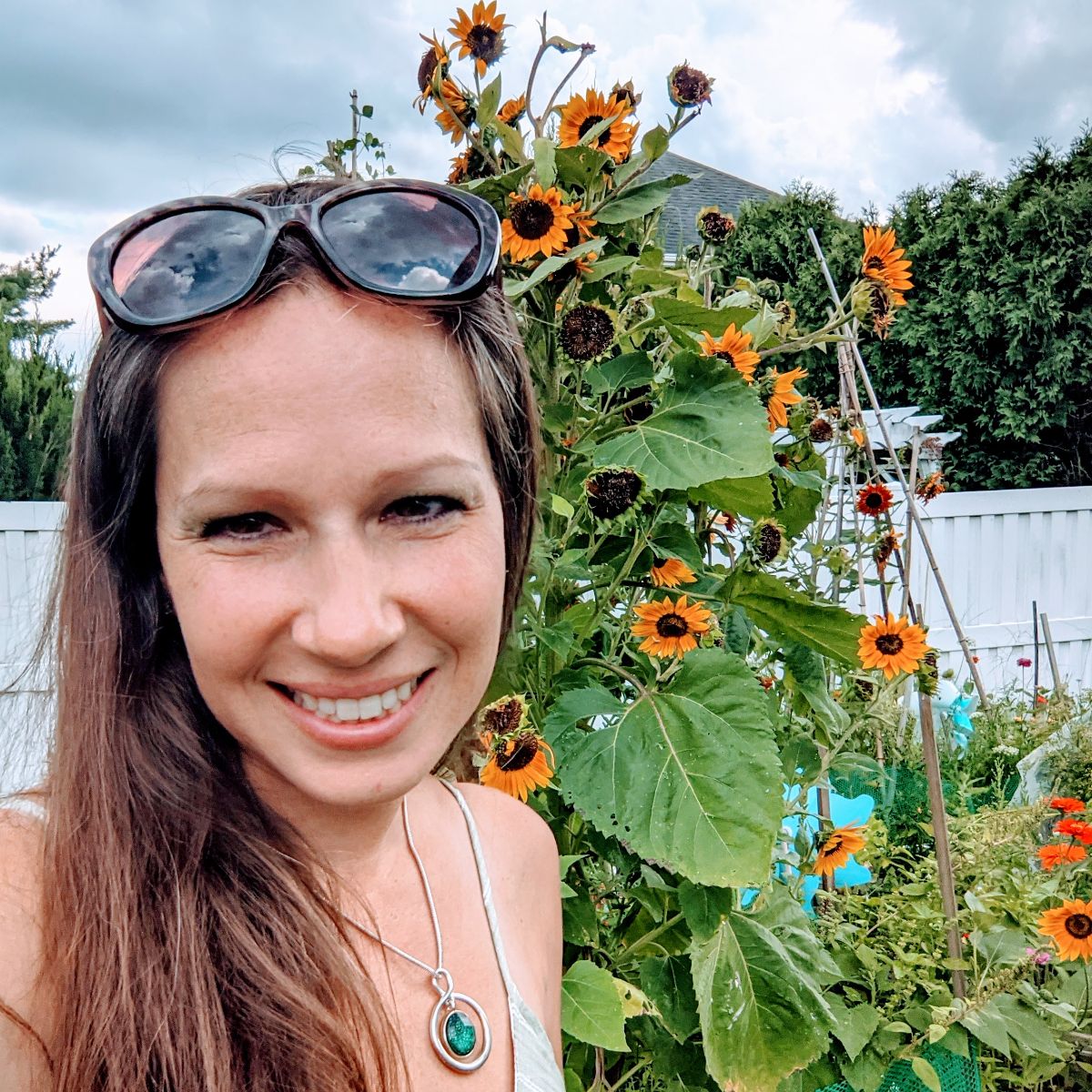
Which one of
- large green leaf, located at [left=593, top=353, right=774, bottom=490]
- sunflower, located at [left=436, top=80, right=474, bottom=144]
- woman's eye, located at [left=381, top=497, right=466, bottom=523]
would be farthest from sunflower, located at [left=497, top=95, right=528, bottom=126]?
woman's eye, located at [left=381, top=497, right=466, bottom=523]

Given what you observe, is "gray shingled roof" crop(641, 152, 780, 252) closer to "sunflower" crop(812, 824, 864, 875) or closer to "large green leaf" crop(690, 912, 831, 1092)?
"sunflower" crop(812, 824, 864, 875)

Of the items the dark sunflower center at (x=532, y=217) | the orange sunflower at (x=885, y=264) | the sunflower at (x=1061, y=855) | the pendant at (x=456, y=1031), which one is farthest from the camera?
the sunflower at (x=1061, y=855)

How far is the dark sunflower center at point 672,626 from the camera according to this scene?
5.11 ft

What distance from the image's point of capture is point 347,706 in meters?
0.91

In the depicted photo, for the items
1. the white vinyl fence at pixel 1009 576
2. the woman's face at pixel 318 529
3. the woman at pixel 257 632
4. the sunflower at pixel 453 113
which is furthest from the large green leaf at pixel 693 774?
the white vinyl fence at pixel 1009 576

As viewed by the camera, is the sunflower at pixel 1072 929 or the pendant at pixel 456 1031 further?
the sunflower at pixel 1072 929

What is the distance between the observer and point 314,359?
0.86 metres

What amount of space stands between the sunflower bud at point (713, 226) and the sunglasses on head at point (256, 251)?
102 cm

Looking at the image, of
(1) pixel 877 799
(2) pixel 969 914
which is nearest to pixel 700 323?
(2) pixel 969 914

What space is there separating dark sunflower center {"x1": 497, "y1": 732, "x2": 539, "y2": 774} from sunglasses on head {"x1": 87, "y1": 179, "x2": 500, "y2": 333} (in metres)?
0.62

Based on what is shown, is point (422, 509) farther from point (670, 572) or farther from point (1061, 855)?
point (1061, 855)

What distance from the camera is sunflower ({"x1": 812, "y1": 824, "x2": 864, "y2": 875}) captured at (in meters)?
1.96

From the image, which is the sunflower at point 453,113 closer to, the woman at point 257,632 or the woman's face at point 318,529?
the woman at point 257,632

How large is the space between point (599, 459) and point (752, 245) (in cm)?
1027
